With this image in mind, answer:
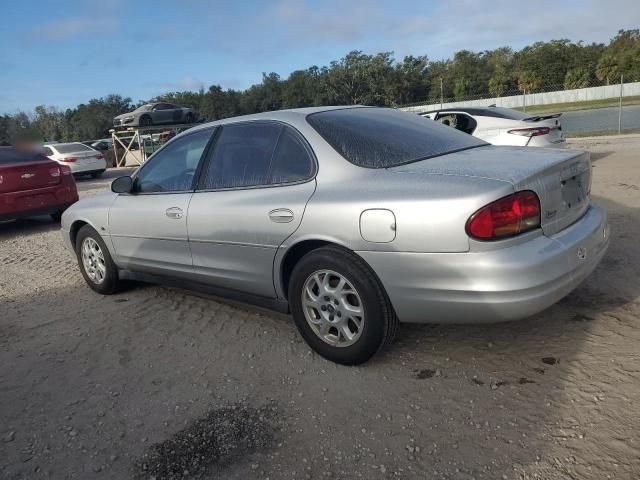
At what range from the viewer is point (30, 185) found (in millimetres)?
8273

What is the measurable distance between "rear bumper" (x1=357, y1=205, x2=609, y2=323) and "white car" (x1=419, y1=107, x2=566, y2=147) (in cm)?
667

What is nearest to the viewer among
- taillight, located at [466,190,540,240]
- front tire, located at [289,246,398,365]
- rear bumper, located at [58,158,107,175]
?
taillight, located at [466,190,540,240]

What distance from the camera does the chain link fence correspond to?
64.3 feet

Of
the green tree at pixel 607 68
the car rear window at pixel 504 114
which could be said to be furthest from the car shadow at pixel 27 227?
the green tree at pixel 607 68

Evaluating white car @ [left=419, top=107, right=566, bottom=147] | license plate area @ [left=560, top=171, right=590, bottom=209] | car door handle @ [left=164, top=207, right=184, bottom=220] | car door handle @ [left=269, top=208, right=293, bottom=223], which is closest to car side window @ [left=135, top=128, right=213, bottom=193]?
car door handle @ [left=164, top=207, right=184, bottom=220]

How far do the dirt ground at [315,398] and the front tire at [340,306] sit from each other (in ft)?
0.57

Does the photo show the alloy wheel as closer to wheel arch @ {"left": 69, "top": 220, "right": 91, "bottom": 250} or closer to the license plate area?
the license plate area

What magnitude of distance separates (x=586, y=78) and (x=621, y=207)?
37.4m

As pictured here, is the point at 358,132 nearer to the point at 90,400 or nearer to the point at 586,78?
the point at 90,400

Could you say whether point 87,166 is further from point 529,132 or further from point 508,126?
point 529,132

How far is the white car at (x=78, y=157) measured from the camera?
18.3 meters

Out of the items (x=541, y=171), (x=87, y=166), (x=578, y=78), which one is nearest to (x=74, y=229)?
(x=541, y=171)

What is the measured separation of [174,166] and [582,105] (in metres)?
28.8

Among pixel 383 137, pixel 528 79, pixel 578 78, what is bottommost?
pixel 383 137
